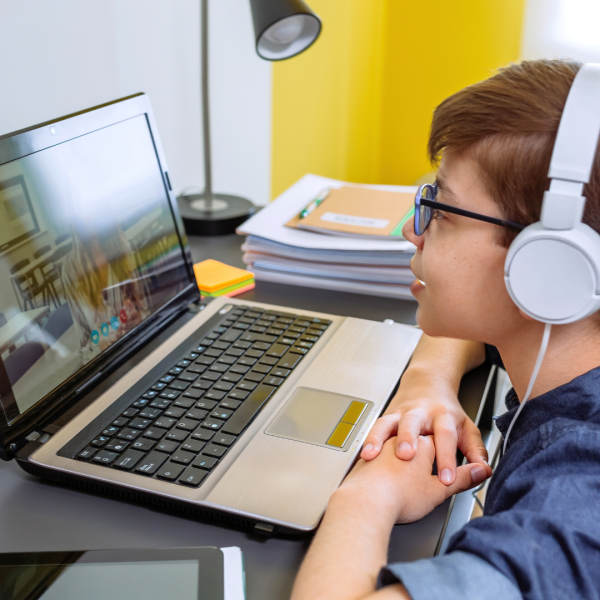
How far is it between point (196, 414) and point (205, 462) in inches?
3.3

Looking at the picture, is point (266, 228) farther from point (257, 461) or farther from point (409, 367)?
point (257, 461)

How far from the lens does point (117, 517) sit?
0.61 meters

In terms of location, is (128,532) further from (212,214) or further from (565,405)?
(212,214)

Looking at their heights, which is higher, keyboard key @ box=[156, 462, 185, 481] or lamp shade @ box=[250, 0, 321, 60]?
lamp shade @ box=[250, 0, 321, 60]

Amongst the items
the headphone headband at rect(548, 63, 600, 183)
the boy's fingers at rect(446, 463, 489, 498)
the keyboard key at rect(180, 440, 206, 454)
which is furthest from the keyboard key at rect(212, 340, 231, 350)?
the headphone headband at rect(548, 63, 600, 183)

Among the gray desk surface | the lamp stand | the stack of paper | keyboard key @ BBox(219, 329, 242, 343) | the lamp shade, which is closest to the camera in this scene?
the gray desk surface

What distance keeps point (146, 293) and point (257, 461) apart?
0.35 m

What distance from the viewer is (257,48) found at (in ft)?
4.10

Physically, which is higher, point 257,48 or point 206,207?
point 257,48

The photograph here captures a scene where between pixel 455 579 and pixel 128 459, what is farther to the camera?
pixel 128 459

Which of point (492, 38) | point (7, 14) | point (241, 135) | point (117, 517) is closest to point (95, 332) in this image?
point (117, 517)

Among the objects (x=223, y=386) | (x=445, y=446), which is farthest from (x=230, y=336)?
(x=445, y=446)

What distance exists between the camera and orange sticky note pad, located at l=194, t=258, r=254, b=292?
1.09 metres

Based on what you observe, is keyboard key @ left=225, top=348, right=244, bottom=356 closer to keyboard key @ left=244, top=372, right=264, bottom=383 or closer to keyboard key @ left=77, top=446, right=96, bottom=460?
keyboard key @ left=244, top=372, right=264, bottom=383
